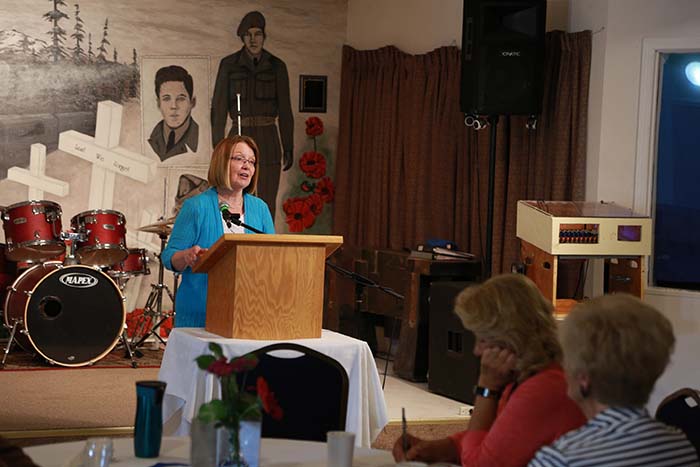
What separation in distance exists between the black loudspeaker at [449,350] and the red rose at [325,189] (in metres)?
2.27

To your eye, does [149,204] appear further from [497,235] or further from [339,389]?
[339,389]

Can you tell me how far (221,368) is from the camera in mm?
2275

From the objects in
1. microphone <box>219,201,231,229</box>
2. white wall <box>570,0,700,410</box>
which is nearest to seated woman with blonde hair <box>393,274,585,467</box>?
microphone <box>219,201,231,229</box>

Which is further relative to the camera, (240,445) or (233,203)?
(233,203)

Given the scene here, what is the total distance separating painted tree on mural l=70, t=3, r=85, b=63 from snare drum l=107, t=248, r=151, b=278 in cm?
163

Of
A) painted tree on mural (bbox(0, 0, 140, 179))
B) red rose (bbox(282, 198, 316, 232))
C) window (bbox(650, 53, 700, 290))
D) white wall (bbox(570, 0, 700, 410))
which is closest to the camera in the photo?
white wall (bbox(570, 0, 700, 410))

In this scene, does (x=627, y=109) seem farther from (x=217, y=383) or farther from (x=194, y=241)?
(x=217, y=383)

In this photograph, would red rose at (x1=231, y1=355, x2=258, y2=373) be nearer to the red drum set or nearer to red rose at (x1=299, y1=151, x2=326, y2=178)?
the red drum set

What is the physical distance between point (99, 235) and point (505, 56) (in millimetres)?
2994

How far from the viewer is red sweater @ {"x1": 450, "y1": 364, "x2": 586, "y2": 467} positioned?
2.37 m

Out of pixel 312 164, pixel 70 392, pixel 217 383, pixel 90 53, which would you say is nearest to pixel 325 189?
pixel 312 164

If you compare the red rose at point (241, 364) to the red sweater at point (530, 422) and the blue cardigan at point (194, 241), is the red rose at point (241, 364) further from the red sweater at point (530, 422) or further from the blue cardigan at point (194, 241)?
the blue cardigan at point (194, 241)

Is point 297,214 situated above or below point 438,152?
below

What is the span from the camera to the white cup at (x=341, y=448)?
95.3 inches
